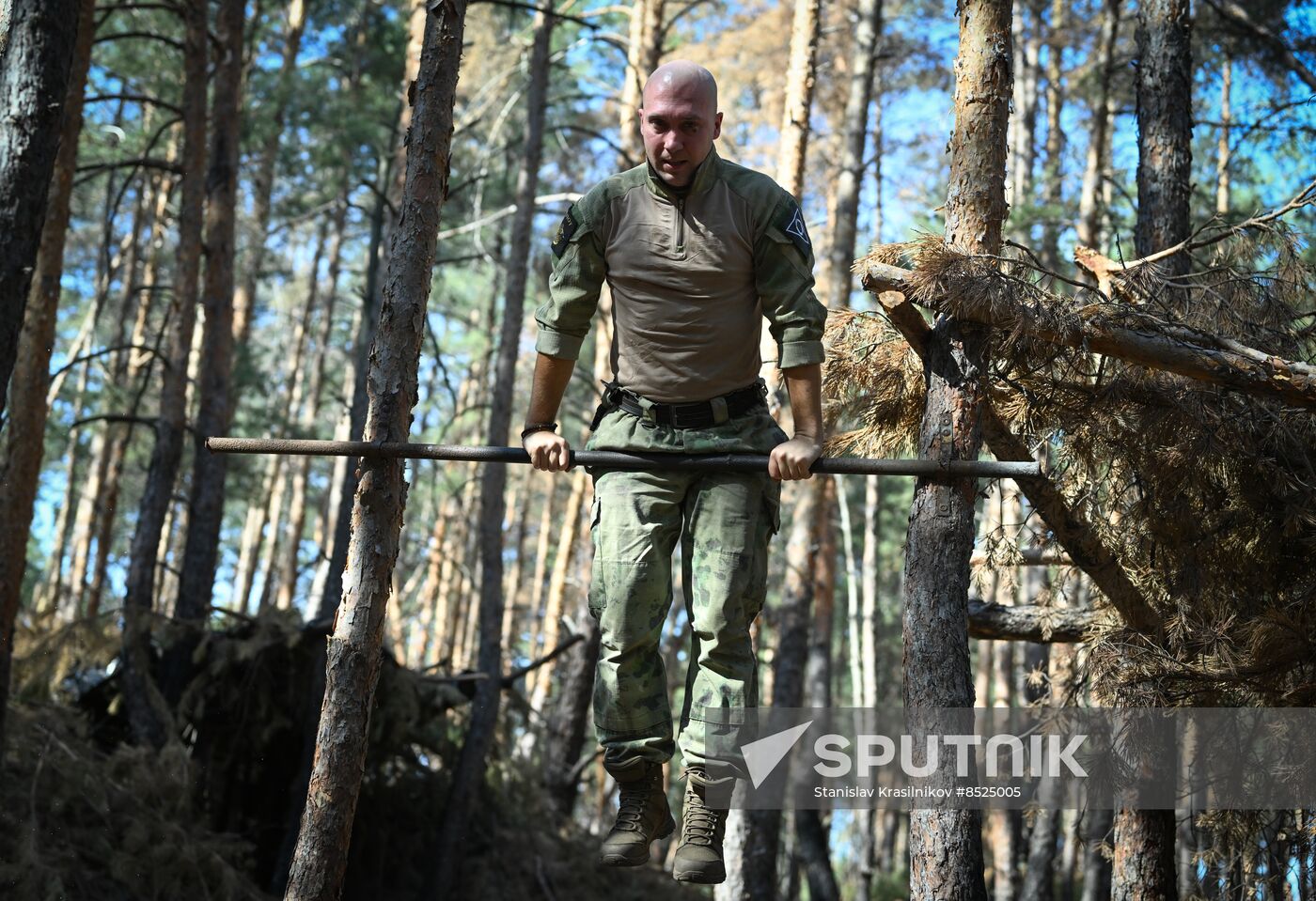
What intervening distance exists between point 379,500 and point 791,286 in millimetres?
1524

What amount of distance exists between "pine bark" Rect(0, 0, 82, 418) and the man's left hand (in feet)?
10.1

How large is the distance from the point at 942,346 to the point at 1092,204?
9560 mm

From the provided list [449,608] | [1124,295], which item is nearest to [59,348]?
[449,608]

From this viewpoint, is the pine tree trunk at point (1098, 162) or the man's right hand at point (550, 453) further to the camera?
the pine tree trunk at point (1098, 162)

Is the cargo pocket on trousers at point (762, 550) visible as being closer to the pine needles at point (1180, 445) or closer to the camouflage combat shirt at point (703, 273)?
the camouflage combat shirt at point (703, 273)

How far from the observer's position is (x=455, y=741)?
991cm

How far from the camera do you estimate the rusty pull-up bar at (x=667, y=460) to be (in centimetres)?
390

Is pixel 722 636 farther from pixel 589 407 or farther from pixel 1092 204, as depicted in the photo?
pixel 589 407

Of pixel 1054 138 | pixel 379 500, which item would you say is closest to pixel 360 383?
pixel 379 500

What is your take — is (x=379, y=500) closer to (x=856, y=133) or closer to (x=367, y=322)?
(x=367, y=322)

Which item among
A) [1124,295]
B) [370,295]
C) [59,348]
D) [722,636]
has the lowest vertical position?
[722,636]

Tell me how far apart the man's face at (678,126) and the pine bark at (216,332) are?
225 inches

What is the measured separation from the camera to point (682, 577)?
3.91m

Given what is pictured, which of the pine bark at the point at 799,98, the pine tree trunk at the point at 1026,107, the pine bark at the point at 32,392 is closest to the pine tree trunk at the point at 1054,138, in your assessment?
the pine tree trunk at the point at 1026,107
